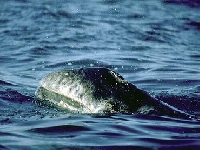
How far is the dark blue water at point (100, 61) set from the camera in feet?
21.5

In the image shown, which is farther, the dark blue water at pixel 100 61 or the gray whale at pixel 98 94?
the gray whale at pixel 98 94

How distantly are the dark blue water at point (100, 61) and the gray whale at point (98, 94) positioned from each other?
0.24 metres

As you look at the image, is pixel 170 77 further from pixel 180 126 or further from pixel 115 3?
pixel 115 3

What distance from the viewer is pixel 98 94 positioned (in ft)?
26.9

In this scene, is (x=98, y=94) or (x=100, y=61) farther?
(x=100, y=61)

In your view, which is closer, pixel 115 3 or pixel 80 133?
pixel 80 133

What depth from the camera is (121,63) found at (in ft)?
45.3

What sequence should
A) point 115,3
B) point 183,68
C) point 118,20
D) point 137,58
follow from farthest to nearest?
1. point 115,3
2. point 118,20
3. point 137,58
4. point 183,68

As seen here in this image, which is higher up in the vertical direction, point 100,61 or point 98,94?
point 98,94

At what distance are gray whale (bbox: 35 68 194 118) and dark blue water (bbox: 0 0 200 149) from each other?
0.80 ft

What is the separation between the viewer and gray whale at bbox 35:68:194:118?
311 inches

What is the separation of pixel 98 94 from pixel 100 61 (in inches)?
227

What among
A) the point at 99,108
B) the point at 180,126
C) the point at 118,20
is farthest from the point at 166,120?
the point at 118,20

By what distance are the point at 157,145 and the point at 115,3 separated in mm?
17374
